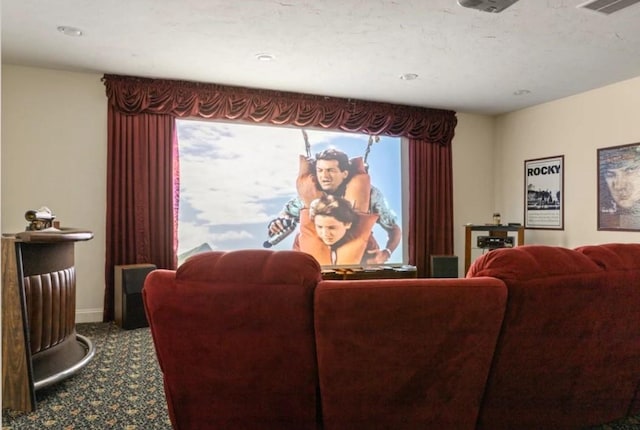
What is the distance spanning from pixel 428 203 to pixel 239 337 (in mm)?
4603

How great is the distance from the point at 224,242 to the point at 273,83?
1.76 m

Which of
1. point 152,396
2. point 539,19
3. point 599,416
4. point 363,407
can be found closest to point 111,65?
point 152,396

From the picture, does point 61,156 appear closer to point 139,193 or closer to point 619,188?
point 139,193

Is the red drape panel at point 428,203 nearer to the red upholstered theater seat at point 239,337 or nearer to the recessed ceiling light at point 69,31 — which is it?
the recessed ceiling light at point 69,31

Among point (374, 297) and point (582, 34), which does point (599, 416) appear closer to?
point (374, 297)

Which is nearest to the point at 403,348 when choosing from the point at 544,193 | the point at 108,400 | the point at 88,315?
the point at 108,400

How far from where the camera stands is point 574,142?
17.3 ft

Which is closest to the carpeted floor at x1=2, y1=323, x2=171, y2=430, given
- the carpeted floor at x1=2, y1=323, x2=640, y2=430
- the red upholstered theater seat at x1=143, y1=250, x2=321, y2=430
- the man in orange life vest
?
the carpeted floor at x1=2, y1=323, x2=640, y2=430

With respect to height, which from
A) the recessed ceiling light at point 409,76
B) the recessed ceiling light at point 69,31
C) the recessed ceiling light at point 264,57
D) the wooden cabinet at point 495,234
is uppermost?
the recessed ceiling light at point 69,31

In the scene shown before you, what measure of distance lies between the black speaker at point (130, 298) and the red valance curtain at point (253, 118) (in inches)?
12.8

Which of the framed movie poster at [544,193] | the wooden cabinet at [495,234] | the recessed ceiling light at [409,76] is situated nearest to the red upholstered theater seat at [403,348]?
the recessed ceiling light at [409,76]

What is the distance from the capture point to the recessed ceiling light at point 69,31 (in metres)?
3.44

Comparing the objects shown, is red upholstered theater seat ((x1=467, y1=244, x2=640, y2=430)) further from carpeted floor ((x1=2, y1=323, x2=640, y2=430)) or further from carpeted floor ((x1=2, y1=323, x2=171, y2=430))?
carpeted floor ((x1=2, y1=323, x2=171, y2=430))

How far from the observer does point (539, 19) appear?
10.8 ft
